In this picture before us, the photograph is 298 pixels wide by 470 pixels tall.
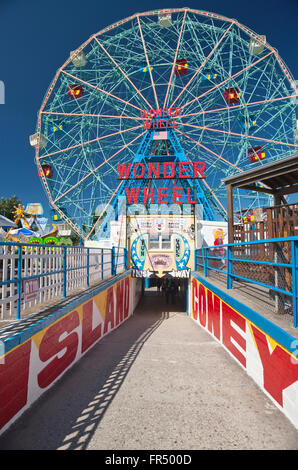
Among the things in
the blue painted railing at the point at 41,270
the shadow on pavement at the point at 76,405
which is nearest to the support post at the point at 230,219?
the shadow on pavement at the point at 76,405

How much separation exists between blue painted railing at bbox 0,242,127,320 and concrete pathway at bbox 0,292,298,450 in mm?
1428

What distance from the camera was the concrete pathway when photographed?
8.89ft

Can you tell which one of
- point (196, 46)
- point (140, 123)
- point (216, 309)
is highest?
point (196, 46)

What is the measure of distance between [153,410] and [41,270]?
9.29 ft

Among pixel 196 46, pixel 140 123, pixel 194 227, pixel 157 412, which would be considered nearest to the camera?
pixel 157 412

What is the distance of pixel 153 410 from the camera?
332 centimetres

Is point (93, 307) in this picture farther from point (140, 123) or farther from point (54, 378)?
point (140, 123)

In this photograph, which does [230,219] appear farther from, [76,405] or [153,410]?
[76,405]

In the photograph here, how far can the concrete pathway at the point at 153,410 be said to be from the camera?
8.89 ft

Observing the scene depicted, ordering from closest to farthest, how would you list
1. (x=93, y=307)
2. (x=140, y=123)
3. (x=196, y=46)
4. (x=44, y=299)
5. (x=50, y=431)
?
1. (x=50, y=431)
2. (x=44, y=299)
3. (x=93, y=307)
4. (x=196, y=46)
5. (x=140, y=123)

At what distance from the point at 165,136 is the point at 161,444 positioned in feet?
75.8

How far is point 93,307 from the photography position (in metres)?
6.20

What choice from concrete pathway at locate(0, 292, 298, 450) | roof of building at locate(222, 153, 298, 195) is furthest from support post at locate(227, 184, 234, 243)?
concrete pathway at locate(0, 292, 298, 450)

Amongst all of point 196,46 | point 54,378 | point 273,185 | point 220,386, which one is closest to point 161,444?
point 220,386
